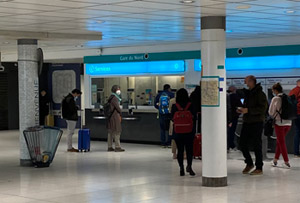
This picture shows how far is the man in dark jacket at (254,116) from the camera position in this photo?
10820 mm

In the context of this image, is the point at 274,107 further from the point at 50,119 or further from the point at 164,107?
the point at 50,119

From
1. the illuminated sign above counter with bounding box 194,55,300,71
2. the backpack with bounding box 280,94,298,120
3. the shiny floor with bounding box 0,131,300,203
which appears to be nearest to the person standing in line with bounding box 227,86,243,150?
the shiny floor with bounding box 0,131,300,203

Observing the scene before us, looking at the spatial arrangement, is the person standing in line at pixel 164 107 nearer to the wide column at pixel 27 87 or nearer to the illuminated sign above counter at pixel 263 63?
the illuminated sign above counter at pixel 263 63

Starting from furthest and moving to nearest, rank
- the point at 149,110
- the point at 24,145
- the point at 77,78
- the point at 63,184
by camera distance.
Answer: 1. the point at 77,78
2. the point at 149,110
3. the point at 24,145
4. the point at 63,184

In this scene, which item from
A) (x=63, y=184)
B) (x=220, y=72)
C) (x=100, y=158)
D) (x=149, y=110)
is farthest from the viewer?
(x=149, y=110)

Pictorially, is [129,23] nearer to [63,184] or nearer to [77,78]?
[63,184]

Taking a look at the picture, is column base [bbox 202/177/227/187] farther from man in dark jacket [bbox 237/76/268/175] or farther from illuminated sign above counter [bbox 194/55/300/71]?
illuminated sign above counter [bbox 194/55/300/71]

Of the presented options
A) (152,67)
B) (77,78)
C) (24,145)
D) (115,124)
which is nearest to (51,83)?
(77,78)

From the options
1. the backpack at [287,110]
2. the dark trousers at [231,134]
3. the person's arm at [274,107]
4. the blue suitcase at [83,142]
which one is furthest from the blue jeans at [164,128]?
the backpack at [287,110]

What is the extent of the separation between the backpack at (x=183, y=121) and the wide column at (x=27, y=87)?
380 centimetres

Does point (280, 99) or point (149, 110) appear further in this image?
point (149, 110)

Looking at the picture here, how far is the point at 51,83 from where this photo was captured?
25781mm

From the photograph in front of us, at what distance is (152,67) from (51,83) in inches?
361

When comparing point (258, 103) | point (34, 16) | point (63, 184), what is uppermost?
point (34, 16)
